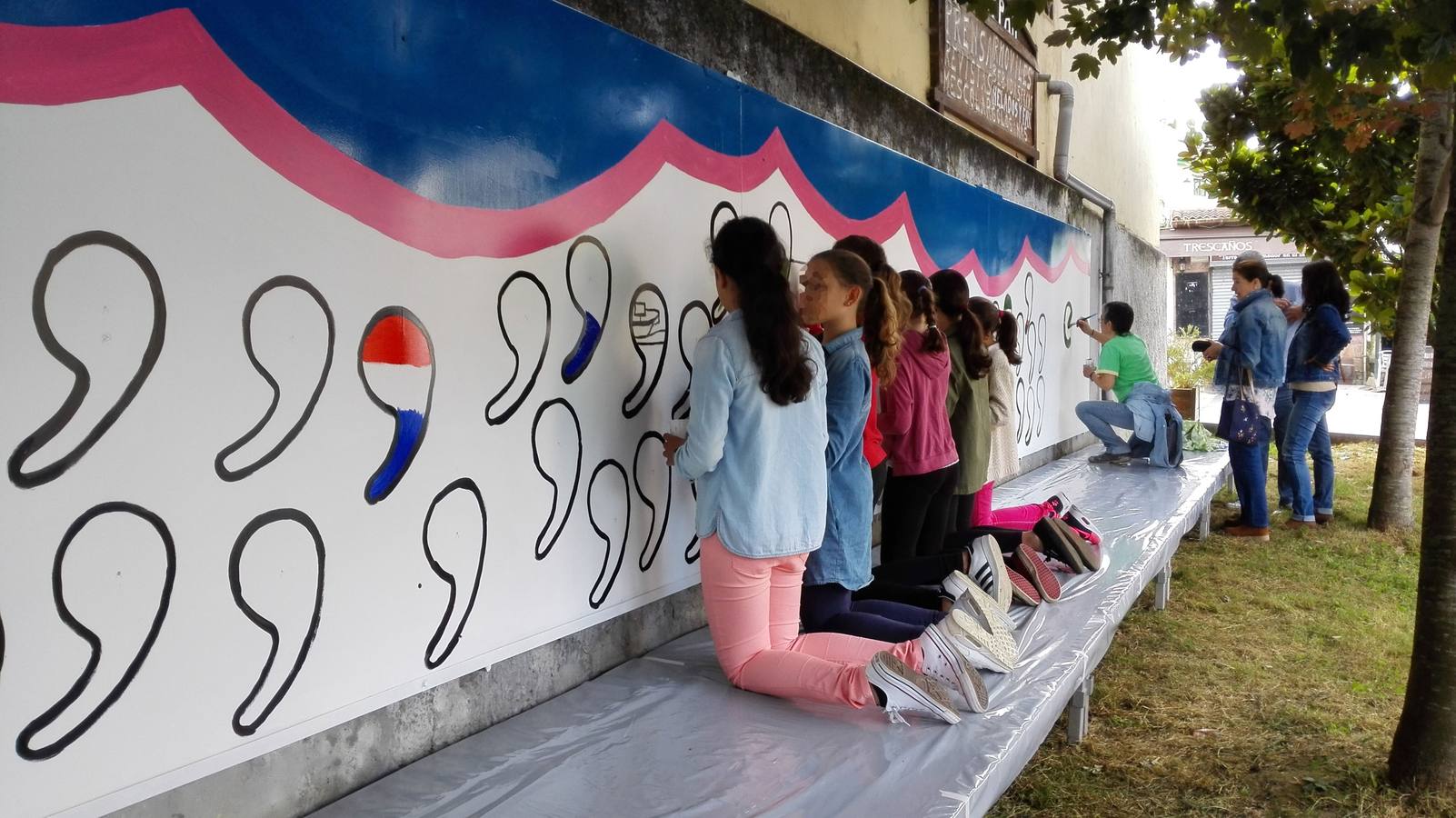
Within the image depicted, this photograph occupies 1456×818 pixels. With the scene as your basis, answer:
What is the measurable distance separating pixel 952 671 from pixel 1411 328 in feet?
18.6

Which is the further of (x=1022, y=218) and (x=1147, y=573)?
(x=1022, y=218)

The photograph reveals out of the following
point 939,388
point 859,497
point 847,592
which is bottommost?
point 847,592

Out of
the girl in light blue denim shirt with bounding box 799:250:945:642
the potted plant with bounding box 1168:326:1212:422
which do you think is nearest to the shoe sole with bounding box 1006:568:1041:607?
the girl in light blue denim shirt with bounding box 799:250:945:642

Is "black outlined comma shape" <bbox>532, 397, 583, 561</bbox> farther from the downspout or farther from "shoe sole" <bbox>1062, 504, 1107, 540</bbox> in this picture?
the downspout

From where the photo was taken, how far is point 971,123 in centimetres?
639

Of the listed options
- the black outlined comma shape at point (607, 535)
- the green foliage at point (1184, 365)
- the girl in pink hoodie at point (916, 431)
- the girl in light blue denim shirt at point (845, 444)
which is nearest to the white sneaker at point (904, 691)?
the girl in light blue denim shirt at point (845, 444)

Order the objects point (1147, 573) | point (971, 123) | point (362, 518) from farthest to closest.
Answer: point (971, 123) < point (1147, 573) < point (362, 518)

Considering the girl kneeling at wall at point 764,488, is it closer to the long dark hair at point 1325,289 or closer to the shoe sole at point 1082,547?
the shoe sole at point 1082,547

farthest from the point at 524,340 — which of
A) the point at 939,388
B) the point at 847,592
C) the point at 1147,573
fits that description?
the point at 1147,573

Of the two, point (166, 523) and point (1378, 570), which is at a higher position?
point (166, 523)

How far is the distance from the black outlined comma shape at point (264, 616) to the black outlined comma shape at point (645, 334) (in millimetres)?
1107

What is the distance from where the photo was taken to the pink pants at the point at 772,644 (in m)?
2.68

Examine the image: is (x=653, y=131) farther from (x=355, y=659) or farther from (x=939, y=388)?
(x=355, y=659)

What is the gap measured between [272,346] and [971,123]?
531 cm
